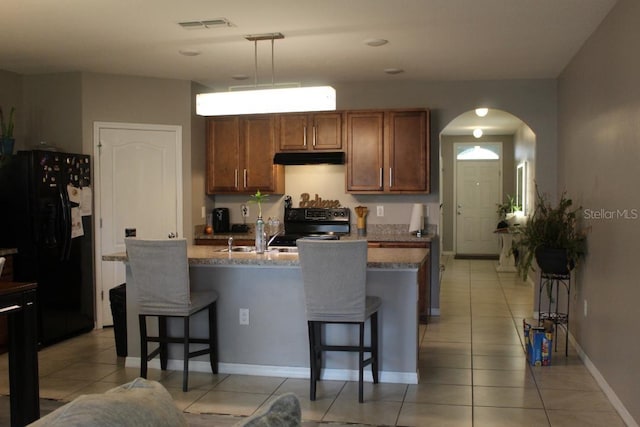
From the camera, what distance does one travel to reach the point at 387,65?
5.51m

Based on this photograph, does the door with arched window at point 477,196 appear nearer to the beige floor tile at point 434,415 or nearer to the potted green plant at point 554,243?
the potted green plant at point 554,243

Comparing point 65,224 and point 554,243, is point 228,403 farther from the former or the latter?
point 554,243

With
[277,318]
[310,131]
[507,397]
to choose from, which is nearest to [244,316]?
[277,318]

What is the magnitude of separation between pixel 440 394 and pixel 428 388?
0.13 metres

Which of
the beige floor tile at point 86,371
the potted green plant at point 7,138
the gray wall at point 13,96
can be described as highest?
the gray wall at point 13,96

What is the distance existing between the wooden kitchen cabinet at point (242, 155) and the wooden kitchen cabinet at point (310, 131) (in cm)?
13

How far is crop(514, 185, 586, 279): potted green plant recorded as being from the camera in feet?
14.9

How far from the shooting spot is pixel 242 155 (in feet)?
21.3

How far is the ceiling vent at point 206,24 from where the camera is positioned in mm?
4162

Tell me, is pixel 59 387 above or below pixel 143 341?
below

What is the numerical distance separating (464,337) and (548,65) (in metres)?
2.59

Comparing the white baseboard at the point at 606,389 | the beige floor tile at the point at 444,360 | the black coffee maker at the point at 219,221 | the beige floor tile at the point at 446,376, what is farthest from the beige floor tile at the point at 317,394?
the black coffee maker at the point at 219,221

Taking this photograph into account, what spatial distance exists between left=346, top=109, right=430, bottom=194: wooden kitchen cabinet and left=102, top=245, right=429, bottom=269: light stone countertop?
178 centimetres

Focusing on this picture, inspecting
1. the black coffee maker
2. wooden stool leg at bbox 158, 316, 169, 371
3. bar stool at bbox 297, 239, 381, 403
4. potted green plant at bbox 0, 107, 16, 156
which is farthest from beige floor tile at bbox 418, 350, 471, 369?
potted green plant at bbox 0, 107, 16, 156
